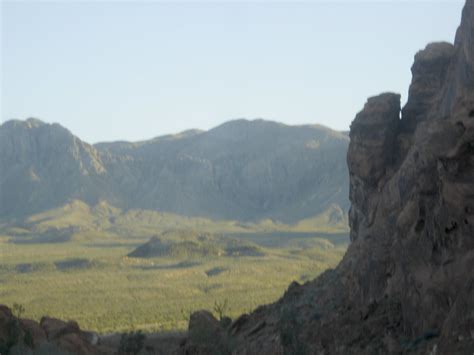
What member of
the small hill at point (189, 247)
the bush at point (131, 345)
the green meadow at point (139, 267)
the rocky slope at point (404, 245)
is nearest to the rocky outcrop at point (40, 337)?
the bush at point (131, 345)

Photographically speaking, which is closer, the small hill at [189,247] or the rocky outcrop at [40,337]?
the rocky outcrop at [40,337]

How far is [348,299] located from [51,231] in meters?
149

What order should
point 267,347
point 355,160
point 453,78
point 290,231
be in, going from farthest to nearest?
point 290,231
point 355,160
point 453,78
point 267,347

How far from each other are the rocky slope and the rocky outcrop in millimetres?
4518

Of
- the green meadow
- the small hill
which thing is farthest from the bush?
the small hill

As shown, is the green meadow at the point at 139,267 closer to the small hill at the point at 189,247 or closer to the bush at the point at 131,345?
the small hill at the point at 189,247

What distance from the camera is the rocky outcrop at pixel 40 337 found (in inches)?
1053

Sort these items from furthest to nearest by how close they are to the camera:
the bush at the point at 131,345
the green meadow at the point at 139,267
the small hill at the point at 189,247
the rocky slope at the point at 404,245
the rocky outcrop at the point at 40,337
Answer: the small hill at the point at 189,247, the green meadow at the point at 139,267, the bush at the point at 131,345, the rocky outcrop at the point at 40,337, the rocky slope at the point at 404,245

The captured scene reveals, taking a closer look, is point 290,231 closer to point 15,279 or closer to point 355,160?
point 15,279

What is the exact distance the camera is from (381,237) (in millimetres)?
31641

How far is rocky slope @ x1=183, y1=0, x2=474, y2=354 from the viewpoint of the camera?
2311 centimetres

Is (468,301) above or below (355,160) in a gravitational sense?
below

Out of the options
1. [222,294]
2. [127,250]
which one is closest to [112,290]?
[222,294]

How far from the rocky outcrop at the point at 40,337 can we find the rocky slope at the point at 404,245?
4.52 meters
